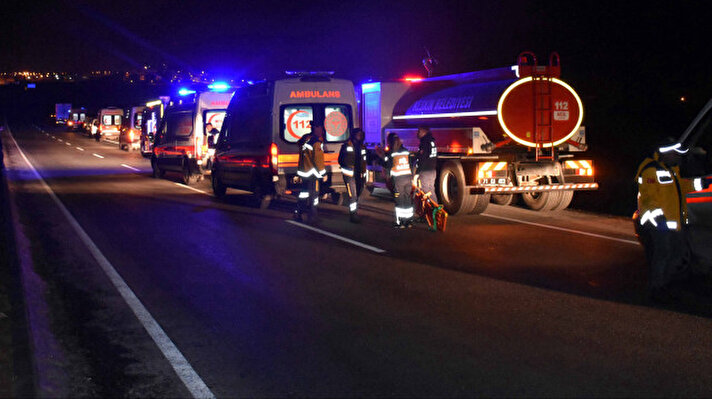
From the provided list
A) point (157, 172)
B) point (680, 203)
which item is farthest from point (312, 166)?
point (157, 172)

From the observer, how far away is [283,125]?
1471cm

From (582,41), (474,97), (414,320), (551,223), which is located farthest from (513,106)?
(582,41)

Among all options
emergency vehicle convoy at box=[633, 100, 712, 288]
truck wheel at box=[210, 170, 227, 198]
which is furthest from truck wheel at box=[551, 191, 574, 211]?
emergency vehicle convoy at box=[633, 100, 712, 288]

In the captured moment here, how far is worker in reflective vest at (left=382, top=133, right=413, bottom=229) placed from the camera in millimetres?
12281

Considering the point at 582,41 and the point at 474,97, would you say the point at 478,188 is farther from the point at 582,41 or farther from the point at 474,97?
the point at 582,41

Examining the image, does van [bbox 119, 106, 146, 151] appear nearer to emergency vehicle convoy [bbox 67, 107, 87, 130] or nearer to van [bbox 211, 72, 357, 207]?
van [bbox 211, 72, 357, 207]

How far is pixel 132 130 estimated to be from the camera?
141 feet

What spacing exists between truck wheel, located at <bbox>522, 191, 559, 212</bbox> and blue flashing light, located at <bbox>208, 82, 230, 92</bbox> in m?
8.84

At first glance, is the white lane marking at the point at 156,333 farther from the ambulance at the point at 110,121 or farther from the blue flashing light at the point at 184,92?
the ambulance at the point at 110,121

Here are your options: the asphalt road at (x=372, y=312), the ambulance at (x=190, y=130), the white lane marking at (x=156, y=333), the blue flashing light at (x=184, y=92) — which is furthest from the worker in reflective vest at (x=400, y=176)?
the blue flashing light at (x=184, y=92)

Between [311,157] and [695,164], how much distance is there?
7496mm

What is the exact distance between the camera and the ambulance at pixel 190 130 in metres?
20.0

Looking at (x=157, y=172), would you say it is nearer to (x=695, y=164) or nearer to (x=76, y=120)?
A: (x=695, y=164)

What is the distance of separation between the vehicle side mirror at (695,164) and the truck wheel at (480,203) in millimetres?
7373
